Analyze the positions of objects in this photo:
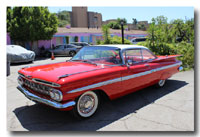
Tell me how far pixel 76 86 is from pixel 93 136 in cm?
89

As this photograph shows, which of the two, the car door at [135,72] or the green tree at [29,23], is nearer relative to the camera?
the car door at [135,72]

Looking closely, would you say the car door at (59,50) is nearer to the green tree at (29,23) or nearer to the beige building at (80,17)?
the green tree at (29,23)

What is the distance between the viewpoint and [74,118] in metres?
3.55

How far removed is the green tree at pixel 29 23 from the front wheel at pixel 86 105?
14.6 meters

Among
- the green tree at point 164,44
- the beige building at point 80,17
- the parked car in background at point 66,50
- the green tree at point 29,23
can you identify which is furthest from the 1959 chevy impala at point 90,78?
the beige building at point 80,17

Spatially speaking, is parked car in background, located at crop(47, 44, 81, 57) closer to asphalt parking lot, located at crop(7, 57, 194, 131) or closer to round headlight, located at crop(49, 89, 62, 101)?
asphalt parking lot, located at crop(7, 57, 194, 131)

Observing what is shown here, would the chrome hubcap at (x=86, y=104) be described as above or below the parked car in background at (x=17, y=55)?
below

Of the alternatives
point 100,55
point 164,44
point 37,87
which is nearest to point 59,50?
point 164,44

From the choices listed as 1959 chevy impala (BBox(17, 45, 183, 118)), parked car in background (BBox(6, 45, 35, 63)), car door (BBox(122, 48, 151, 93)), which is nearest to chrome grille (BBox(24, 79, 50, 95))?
1959 chevy impala (BBox(17, 45, 183, 118))

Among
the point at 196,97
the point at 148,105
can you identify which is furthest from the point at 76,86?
the point at 196,97

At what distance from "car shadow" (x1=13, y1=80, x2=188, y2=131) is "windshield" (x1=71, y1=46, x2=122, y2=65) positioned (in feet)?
3.40

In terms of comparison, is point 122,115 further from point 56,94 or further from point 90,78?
point 56,94

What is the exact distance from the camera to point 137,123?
130 inches

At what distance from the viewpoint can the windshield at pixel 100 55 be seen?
165 inches
